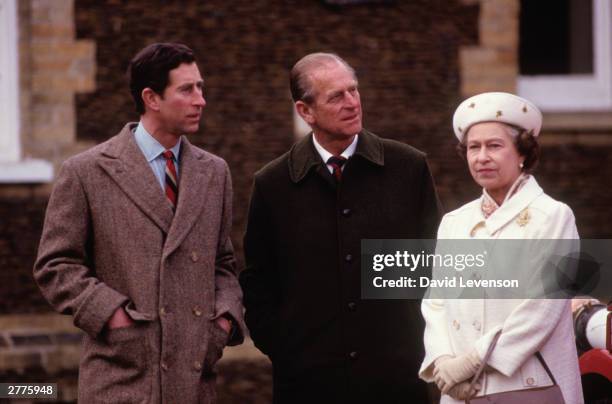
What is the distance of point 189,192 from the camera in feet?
15.0

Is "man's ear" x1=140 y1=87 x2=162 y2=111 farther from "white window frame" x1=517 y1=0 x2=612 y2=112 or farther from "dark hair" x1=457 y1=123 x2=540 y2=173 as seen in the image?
"white window frame" x1=517 y1=0 x2=612 y2=112

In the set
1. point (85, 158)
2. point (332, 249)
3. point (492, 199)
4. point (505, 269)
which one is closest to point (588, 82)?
point (332, 249)

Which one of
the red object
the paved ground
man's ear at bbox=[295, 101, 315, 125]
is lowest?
the paved ground

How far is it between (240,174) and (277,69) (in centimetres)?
73

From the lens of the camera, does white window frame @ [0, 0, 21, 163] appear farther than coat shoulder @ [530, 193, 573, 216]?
Yes

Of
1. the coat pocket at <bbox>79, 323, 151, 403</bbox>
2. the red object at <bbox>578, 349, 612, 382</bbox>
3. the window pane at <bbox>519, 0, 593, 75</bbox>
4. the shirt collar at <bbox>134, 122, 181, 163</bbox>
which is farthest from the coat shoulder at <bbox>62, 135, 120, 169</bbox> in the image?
the window pane at <bbox>519, 0, 593, 75</bbox>

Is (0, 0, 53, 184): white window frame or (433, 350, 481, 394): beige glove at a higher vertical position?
(0, 0, 53, 184): white window frame

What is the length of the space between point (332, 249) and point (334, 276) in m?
0.10

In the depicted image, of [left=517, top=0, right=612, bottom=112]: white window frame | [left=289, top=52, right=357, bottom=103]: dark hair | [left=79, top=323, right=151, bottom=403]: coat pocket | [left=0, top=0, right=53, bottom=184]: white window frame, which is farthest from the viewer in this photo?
[left=517, top=0, right=612, bottom=112]: white window frame

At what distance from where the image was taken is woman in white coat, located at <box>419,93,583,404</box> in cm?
403

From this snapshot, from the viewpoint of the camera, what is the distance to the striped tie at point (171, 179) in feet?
15.1

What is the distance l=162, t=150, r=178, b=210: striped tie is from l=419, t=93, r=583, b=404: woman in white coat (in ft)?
3.30

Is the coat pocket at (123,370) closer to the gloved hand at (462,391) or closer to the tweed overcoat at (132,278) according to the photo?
the tweed overcoat at (132,278)

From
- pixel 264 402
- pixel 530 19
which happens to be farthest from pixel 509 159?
pixel 530 19
